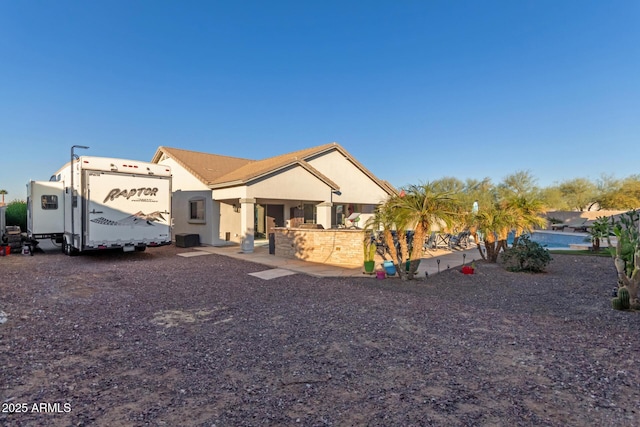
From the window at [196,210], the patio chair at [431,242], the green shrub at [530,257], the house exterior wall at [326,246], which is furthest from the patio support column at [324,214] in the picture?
the green shrub at [530,257]

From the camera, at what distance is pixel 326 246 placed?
1283cm

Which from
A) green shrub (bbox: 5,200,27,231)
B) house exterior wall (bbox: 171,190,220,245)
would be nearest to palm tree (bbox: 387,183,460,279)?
house exterior wall (bbox: 171,190,220,245)

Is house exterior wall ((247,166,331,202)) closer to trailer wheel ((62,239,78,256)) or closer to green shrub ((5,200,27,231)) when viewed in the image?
trailer wheel ((62,239,78,256))

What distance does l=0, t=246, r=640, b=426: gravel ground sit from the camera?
3.15m

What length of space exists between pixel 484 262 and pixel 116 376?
12.7 meters

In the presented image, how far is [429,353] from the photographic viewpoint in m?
4.51

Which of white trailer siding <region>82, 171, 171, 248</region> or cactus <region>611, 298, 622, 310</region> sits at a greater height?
white trailer siding <region>82, 171, 171, 248</region>

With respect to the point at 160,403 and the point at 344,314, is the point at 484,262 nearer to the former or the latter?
the point at 344,314

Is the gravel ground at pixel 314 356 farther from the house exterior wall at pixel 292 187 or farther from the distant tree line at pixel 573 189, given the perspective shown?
the distant tree line at pixel 573 189

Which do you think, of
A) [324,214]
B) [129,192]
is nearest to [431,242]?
[324,214]

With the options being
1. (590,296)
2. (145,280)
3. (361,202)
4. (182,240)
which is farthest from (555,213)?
(145,280)

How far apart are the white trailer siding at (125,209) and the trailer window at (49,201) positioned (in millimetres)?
4399

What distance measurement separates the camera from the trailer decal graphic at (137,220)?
11.7 m

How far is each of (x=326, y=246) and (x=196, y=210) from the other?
30.4 ft
